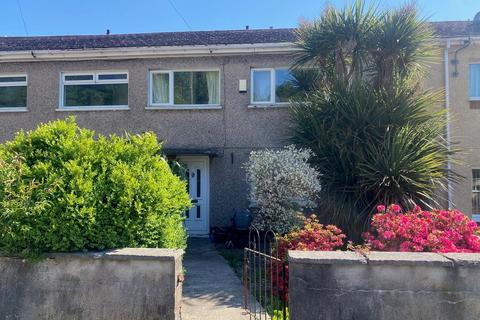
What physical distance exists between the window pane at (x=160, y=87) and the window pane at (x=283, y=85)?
2980 millimetres

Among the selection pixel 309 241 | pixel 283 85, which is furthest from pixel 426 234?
pixel 283 85

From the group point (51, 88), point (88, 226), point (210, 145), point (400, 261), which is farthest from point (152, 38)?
point (400, 261)

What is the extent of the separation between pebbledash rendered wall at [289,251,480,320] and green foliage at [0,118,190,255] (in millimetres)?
1578

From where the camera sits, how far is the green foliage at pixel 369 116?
7535 millimetres

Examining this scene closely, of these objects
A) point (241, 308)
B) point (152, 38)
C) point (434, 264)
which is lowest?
point (241, 308)

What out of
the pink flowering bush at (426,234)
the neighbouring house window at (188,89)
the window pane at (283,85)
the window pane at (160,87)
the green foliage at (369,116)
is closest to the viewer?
the pink flowering bush at (426,234)

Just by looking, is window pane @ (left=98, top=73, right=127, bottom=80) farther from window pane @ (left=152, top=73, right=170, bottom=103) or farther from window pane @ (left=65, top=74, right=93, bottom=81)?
window pane @ (left=152, top=73, right=170, bottom=103)

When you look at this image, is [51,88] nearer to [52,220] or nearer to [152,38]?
[152,38]

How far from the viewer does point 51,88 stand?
11117mm

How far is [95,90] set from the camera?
11148 millimetres

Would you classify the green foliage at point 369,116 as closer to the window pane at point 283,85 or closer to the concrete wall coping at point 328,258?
the window pane at point 283,85

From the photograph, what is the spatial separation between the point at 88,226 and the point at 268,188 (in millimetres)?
4800

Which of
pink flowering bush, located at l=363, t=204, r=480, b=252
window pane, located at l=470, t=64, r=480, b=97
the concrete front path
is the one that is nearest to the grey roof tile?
window pane, located at l=470, t=64, r=480, b=97

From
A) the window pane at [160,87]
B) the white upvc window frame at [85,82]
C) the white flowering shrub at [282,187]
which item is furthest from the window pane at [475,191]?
the white upvc window frame at [85,82]
